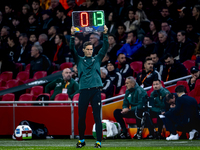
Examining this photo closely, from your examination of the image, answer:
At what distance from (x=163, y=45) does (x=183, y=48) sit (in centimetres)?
68

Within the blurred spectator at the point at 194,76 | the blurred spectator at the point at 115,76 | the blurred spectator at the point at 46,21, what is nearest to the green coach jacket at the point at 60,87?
the blurred spectator at the point at 115,76

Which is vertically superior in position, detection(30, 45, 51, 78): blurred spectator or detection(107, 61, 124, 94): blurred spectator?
detection(30, 45, 51, 78): blurred spectator

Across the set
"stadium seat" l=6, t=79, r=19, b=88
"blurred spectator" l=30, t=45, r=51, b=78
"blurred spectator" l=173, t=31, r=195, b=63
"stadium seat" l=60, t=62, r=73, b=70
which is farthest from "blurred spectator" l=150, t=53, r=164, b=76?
"stadium seat" l=6, t=79, r=19, b=88

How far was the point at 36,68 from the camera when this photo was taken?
49.1 feet

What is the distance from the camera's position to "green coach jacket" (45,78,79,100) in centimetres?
1260

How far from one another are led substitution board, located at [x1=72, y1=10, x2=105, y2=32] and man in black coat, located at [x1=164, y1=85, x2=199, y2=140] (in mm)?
2898

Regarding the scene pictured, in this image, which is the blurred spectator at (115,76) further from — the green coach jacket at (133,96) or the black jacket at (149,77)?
the green coach jacket at (133,96)

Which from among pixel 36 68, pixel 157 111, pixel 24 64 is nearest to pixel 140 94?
pixel 157 111

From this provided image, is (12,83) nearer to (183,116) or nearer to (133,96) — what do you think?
(133,96)

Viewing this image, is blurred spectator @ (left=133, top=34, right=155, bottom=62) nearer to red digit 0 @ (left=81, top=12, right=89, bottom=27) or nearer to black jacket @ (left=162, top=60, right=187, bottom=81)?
black jacket @ (left=162, top=60, right=187, bottom=81)

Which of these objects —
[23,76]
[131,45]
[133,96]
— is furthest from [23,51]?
[133,96]

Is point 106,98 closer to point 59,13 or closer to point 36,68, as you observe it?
point 36,68

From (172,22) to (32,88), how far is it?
Answer: 5.18m

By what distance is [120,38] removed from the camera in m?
15.0
